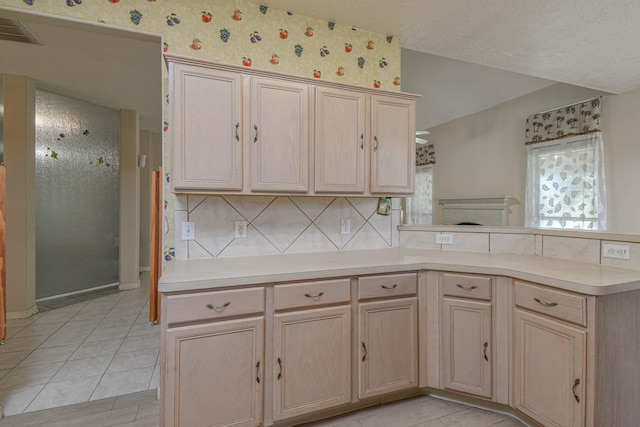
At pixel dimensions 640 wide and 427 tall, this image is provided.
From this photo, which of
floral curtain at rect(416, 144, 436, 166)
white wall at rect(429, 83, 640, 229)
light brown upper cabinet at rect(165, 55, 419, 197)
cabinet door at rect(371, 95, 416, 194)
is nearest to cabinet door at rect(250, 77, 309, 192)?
light brown upper cabinet at rect(165, 55, 419, 197)

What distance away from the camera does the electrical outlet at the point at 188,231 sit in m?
2.00

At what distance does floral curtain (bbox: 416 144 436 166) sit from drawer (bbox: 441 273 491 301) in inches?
188

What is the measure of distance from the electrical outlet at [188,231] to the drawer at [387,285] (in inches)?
43.4

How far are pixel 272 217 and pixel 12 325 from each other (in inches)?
130

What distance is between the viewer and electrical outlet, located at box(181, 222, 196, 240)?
78.7 inches

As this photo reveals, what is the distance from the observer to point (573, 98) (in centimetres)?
399

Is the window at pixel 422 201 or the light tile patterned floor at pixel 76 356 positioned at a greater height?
the window at pixel 422 201

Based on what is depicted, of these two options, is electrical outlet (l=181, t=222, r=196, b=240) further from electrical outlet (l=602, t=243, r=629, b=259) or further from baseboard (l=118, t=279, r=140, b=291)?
baseboard (l=118, t=279, r=140, b=291)

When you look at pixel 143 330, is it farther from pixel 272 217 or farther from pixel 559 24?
pixel 559 24

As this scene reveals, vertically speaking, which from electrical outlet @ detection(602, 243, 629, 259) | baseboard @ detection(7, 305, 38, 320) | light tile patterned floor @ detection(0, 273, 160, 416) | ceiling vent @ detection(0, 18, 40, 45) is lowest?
light tile patterned floor @ detection(0, 273, 160, 416)

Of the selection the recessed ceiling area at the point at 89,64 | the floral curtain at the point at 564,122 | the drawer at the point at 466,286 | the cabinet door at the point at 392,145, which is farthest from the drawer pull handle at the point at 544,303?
the floral curtain at the point at 564,122

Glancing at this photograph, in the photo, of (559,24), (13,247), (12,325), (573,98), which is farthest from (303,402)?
(573,98)

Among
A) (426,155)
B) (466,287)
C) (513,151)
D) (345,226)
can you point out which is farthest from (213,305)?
(426,155)

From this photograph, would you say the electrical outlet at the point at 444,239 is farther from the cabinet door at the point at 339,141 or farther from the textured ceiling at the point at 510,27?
the textured ceiling at the point at 510,27
